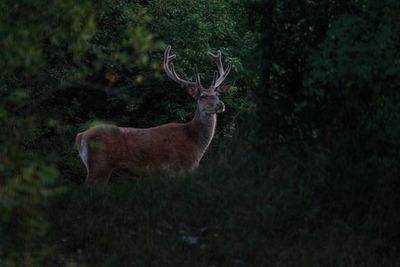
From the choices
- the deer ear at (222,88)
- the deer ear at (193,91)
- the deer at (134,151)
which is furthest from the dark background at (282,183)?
the deer ear at (222,88)

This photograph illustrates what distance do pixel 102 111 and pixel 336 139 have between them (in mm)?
12488

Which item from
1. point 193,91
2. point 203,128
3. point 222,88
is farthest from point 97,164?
point 222,88

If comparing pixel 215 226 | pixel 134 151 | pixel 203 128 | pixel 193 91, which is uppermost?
pixel 215 226

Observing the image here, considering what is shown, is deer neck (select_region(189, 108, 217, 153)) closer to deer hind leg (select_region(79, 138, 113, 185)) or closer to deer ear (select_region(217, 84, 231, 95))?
deer ear (select_region(217, 84, 231, 95))

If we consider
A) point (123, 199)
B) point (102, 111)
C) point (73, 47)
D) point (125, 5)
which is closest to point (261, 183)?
point (123, 199)

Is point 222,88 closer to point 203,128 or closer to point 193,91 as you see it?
point 193,91

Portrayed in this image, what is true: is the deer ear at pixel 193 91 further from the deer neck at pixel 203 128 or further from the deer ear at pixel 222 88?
the deer ear at pixel 222 88

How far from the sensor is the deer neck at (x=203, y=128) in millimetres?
13008

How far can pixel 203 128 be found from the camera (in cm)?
1318

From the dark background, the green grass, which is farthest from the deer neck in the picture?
the green grass

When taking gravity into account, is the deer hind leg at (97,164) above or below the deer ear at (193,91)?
below

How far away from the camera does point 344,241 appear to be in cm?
789

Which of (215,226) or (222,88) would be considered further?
(222,88)

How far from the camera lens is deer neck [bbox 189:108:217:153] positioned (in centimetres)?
1301
